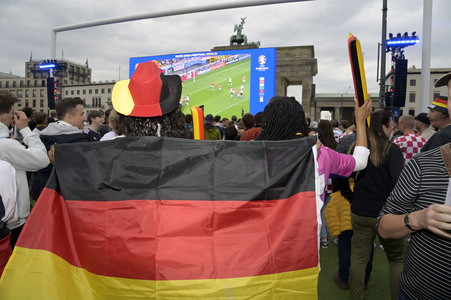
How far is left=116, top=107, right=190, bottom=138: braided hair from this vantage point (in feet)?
6.23

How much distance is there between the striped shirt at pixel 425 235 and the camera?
1.46 meters

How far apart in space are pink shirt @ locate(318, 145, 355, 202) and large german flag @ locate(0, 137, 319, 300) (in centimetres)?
18

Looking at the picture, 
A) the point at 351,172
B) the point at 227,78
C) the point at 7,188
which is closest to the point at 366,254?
the point at 351,172

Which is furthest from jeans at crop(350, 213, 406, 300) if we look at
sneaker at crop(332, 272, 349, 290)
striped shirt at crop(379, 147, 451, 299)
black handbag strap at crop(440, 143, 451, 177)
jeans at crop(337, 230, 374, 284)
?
black handbag strap at crop(440, 143, 451, 177)

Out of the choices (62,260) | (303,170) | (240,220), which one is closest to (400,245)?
(303,170)

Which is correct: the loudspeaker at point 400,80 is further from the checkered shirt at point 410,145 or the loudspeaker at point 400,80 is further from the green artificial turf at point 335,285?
the green artificial turf at point 335,285

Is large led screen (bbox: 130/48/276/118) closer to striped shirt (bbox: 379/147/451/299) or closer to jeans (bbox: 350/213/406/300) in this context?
jeans (bbox: 350/213/406/300)

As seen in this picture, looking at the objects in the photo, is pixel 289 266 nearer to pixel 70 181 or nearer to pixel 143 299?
pixel 143 299

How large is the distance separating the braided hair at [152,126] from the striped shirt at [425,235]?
1.27 m

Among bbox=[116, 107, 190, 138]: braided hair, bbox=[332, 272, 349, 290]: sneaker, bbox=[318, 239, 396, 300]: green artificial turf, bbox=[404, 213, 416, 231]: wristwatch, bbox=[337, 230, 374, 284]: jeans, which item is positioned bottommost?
Answer: bbox=[318, 239, 396, 300]: green artificial turf

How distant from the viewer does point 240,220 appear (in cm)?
177

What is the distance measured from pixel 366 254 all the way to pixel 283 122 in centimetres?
187

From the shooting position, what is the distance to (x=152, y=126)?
1923 mm

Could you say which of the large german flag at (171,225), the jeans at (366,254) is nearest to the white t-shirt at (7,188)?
the large german flag at (171,225)
